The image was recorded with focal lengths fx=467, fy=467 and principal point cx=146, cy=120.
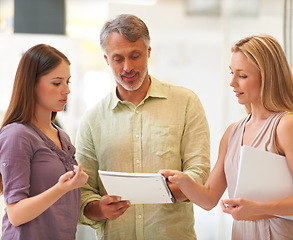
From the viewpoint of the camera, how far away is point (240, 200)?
5.14 feet

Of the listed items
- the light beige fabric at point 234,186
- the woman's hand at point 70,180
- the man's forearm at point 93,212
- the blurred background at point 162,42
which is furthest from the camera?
the blurred background at point 162,42

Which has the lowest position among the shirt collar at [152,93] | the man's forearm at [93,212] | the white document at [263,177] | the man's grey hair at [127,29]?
the man's forearm at [93,212]

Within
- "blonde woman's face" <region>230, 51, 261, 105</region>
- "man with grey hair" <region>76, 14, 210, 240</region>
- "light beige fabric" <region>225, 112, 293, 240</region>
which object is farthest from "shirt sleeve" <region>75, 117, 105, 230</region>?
"blonde woman's face" <region>230, 51, 261, 105</region>

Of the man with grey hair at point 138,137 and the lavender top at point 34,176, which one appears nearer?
the lavender top at point 34,176

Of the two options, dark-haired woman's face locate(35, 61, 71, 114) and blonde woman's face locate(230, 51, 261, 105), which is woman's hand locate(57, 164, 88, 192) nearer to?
dark-haired woman's face locate(35, 61, 71, 114)

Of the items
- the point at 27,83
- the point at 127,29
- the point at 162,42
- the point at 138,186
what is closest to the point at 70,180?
the point at 138,186

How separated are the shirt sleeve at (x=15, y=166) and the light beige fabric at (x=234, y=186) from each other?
733mm

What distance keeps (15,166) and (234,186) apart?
2.56 feet

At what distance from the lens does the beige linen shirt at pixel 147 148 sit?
205 centimetres

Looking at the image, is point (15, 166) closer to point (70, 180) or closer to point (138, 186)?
point (70, 180)

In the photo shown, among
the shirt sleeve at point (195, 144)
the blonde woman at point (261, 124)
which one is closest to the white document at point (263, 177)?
the blonde woman at point (261, 124)

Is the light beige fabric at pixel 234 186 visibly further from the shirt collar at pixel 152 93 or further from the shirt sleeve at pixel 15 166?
the shirt sleeve at pixel 15 166

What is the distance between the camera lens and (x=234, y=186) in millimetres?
1716

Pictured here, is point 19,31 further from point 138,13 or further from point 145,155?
point 145,155
